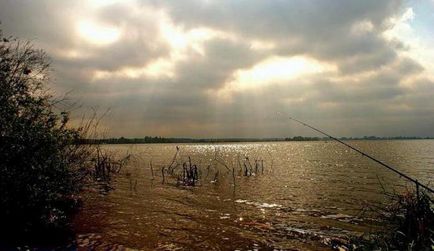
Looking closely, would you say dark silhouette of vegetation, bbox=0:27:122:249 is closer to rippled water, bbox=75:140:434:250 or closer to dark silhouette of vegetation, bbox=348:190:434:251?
rippled water, bbox=75:140:434:250

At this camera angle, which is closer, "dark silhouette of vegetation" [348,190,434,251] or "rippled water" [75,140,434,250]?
"dark silhouette of vegetation" [348,190,434,251]

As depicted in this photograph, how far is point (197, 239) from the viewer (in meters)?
13.8

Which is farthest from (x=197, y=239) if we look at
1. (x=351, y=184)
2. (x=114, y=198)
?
(x=351, y=184)

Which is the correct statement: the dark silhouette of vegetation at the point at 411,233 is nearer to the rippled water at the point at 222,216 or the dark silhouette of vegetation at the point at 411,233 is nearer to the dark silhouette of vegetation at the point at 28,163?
the rippled water at the point at 222,216

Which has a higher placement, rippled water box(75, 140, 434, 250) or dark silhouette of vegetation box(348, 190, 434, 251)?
dark silhouette of vegetation box(348, 190, 434, 251)

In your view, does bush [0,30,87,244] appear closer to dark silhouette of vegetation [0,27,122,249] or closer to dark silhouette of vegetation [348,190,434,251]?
dark silhouette of vegetation [0,27,122,249]

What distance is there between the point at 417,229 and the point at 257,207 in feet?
38.6

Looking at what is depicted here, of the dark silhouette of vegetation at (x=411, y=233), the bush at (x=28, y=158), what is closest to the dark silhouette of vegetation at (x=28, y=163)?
the bush at (x=28, y=158)

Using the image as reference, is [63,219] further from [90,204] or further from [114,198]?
[114,198]

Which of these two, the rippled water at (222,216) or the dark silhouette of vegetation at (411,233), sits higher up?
the dark silhouette of vegetation at (411,233)

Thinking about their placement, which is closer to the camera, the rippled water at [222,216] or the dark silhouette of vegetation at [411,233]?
the dark silhouette of vegetation at [411,233]

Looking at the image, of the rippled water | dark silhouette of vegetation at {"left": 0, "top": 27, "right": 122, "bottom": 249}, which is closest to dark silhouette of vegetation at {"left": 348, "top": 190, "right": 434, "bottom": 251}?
the rippled water

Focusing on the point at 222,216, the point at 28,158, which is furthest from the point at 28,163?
the point at 222,216

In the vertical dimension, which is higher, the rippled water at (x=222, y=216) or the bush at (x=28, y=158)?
the bush at (x=28, y=158)
